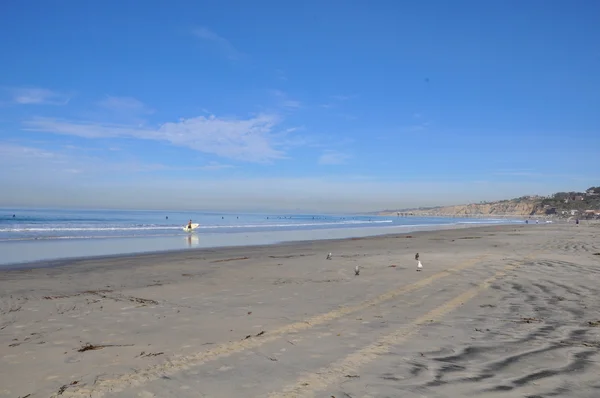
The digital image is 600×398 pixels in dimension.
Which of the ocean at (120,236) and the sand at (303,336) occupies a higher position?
the sand at (303,336)

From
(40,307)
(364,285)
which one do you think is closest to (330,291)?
(364,285)

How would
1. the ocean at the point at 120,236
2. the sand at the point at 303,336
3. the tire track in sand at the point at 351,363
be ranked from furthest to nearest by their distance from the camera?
1. the ocean at the point at 120,236
2. the sand at the point at 303,336
3. the tire track in sand at the point at 351,363

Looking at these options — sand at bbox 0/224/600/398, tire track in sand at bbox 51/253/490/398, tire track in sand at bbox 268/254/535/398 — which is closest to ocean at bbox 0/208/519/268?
sand at bbox 0/224/600/398

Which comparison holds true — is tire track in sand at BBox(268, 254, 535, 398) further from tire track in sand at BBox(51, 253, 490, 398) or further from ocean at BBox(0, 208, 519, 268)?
ocean at BBox(0, 208, 519, 268)

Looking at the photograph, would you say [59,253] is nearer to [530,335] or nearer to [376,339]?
[376,339]

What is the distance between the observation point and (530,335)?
19.2ft

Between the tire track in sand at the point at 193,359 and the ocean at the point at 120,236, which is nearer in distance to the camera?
the tire track in sand at the point at 193,359

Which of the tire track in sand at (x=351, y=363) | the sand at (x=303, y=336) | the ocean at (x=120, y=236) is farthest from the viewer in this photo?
the ocean at (x=120, y=236)

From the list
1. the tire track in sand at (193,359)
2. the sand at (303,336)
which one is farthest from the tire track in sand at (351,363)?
the tire track in sand at (193,359)

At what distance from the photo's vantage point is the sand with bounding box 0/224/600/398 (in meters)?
4.21

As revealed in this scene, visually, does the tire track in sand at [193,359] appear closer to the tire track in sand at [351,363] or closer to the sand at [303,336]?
the sand at [303,336]

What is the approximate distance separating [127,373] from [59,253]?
17392mm

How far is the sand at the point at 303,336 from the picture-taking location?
421 centimetres

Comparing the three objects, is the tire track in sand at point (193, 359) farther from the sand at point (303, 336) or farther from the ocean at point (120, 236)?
the ocean at point (120, 236)
